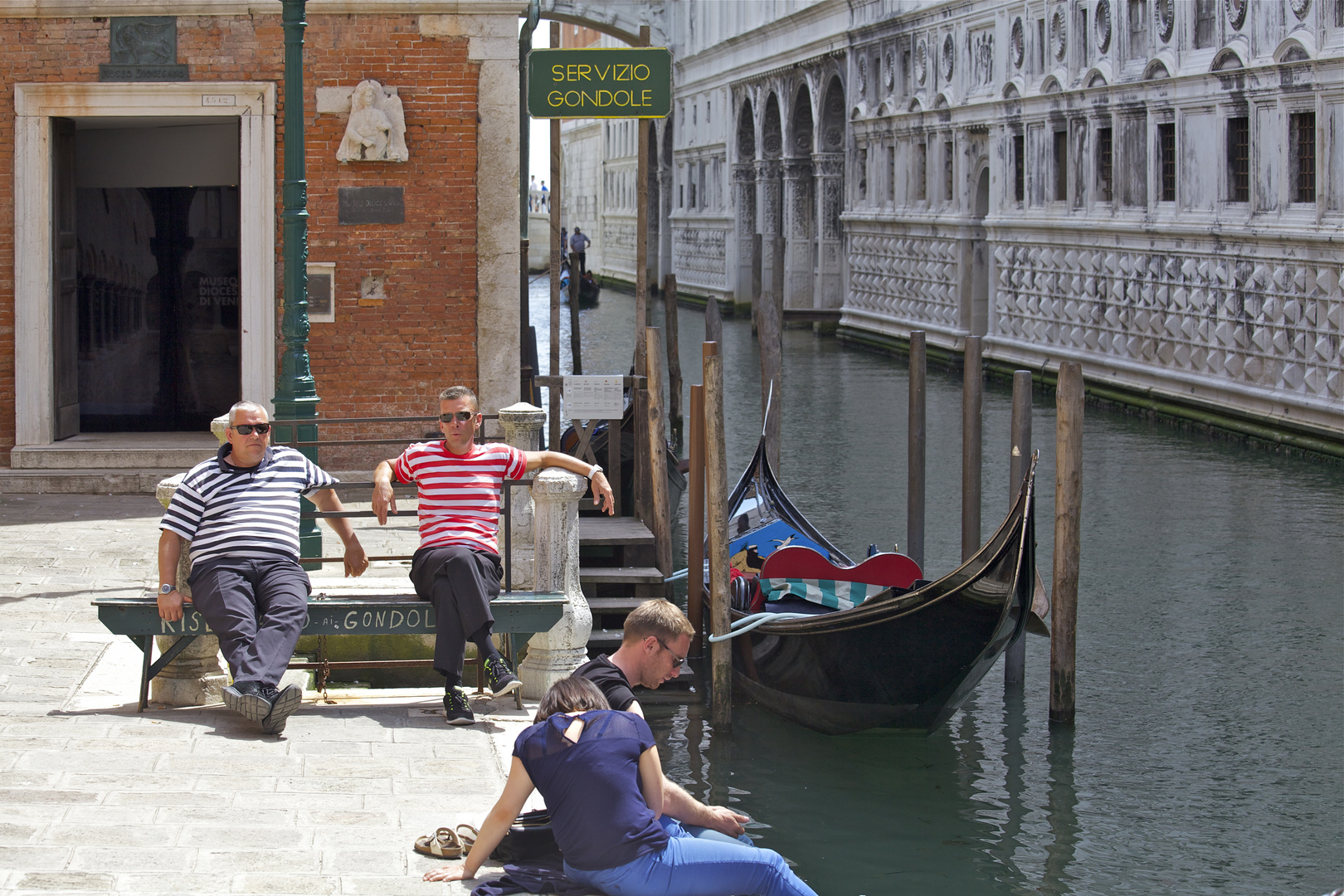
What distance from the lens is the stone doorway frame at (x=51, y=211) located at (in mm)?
9352

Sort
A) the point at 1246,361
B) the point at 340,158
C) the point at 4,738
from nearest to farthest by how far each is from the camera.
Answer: the point at 4,738 < the point at 340,158 < the point at 1246,361

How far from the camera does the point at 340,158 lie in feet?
30.7

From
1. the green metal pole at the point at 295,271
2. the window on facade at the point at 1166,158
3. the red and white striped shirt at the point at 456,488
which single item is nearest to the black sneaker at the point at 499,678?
the red and white striped shirt at the point at 456,488

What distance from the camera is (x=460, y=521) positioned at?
560 centimetres

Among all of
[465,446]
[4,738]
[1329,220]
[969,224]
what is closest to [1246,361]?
[1329,220]

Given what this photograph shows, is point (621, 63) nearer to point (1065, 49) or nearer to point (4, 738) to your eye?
point (4, 738)

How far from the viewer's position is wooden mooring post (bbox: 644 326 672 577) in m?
7.98

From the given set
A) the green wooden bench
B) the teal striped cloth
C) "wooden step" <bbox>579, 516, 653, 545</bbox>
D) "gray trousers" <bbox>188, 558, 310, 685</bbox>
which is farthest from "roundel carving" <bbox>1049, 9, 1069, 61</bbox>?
"gray trousers" <bbox>188, 558, 310, 685</bbox>

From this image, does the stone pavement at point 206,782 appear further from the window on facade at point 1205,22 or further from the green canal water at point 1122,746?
the window on facade at point 1205,22

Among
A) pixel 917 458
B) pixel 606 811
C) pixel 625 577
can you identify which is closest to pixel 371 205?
pixel 625 577

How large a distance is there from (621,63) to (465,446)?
3.01 metres

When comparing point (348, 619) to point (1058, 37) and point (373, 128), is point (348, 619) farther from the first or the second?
point (1058, 37)

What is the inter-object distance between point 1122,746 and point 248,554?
360cm

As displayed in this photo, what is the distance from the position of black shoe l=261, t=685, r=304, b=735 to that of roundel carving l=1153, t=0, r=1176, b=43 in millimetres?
13046
